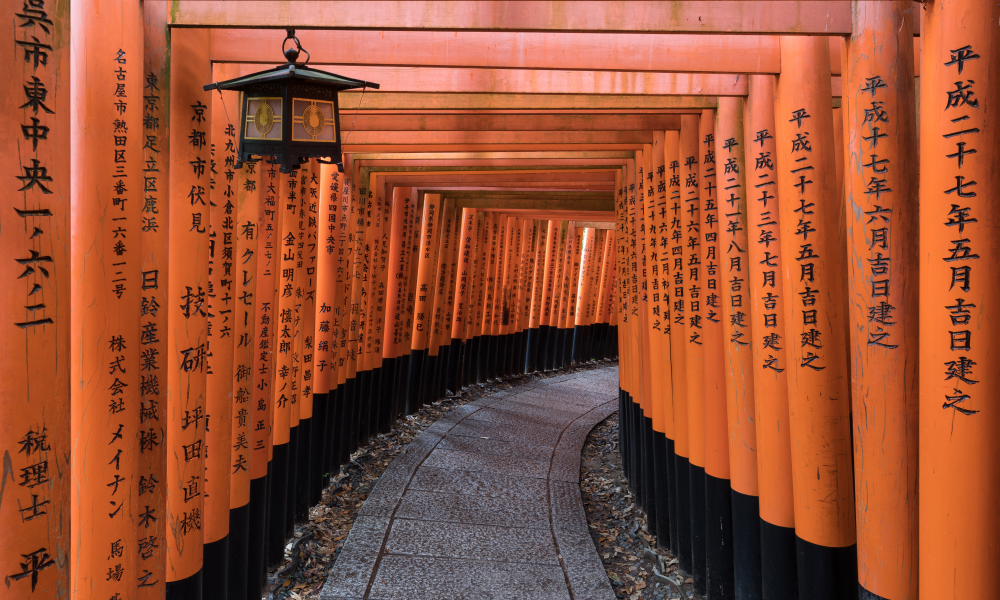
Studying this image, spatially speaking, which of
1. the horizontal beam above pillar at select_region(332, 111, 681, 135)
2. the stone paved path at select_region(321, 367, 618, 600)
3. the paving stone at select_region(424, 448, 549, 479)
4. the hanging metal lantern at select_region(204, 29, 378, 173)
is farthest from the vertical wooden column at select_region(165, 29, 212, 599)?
the paving stone at select_region(424, 448, 549, 479)

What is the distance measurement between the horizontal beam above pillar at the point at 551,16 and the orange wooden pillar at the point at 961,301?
0.58 m

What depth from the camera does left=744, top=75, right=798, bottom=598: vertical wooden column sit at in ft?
12.6

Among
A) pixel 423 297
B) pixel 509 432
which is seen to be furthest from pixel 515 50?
pixel 423 297

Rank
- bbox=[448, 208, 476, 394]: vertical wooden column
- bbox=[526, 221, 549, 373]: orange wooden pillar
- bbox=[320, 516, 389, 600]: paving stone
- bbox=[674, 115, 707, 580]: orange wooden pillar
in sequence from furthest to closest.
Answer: bbox=[526, 221, 549, 373]: orange wooden pillar → bbox=[448, 208, 476, 394]: vertical wooden column → bbox=[674, 115, 707, 580]: orange wooden pillar → bbox=[320, 516, 389, 600]: paving stone

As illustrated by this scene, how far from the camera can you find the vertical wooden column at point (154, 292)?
317 cm

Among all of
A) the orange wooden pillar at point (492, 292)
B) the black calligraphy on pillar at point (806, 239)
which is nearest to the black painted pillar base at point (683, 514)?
the black calligraphy on pillar at point (806, 239)

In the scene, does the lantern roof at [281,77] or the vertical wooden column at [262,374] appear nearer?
the lantern roof at [281,77]

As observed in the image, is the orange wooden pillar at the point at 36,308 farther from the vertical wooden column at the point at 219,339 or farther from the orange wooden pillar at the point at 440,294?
the orange wooden pillar at the point at 440,294

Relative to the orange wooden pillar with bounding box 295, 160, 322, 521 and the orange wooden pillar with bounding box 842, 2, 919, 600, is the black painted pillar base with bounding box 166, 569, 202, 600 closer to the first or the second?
the orange wooden pillar with bounding box 295, 160, 322, 521

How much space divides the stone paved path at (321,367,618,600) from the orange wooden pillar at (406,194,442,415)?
0.96 metres

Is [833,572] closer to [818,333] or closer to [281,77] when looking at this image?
[818,333]

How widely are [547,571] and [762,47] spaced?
4.14 metres

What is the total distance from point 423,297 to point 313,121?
7.92 metres

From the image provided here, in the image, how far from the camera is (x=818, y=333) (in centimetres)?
348
